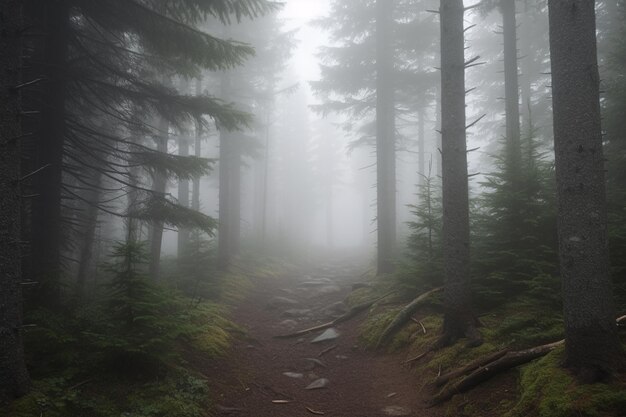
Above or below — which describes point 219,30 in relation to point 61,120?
above

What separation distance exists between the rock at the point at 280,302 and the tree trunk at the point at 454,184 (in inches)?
276

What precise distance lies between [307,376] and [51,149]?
706 centimetres

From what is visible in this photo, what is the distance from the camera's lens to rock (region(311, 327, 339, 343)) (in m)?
9.27

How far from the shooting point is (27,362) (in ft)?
16.4

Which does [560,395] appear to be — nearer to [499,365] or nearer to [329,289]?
[499,365]

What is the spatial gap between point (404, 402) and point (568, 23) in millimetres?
5981

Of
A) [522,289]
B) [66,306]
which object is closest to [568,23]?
[522,289]

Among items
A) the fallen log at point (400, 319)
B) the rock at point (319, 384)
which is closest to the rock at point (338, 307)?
the fallen log at point (400, 319)

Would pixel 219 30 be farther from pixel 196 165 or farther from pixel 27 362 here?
pixel 27 362

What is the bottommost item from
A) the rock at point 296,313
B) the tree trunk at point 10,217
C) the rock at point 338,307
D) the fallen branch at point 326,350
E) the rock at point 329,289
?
the fallen branch at point 326,350

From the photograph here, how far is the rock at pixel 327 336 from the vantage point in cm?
927

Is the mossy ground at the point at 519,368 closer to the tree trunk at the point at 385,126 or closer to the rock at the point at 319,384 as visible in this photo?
the rock at the point at 319,384

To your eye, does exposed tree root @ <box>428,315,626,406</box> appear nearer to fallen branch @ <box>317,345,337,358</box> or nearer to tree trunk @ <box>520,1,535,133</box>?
fallen branch @ <box>317,345,337,358</box>

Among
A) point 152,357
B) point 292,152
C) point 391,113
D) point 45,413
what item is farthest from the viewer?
point 292,152
